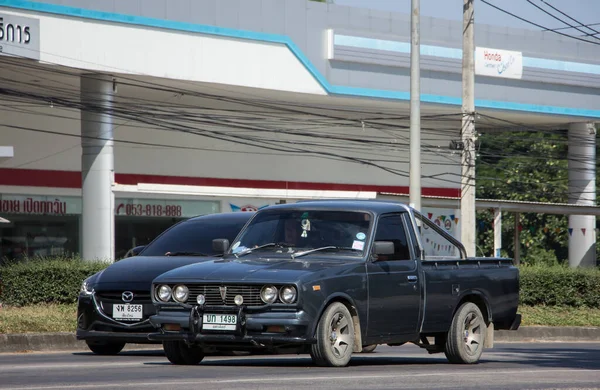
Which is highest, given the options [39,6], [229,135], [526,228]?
[39,6]

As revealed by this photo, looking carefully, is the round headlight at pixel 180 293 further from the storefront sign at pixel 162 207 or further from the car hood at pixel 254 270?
the storefront sign at pixel 162 207

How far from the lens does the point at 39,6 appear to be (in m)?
29.8

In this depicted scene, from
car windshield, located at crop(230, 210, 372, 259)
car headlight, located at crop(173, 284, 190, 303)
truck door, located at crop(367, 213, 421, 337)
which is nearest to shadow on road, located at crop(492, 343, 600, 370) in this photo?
truck door, located at crop(367, 213, 421, 337)

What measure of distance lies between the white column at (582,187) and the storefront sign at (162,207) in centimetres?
1358

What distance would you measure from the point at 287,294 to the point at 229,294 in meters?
0.56

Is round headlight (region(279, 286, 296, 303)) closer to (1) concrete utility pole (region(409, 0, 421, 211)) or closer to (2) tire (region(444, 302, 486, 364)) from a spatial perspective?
(2) tire (region(444, 302, 486, 364))

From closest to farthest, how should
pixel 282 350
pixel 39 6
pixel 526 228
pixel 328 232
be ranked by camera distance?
pixel 282 350
pixel 328 232
pixel 39 6
pixel 526 228

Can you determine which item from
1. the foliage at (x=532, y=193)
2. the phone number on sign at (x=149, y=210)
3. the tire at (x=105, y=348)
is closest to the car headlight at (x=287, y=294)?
the tire at (x=105, y=348)

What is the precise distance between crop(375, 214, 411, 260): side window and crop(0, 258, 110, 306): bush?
9535mm

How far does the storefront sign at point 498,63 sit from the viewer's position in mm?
39625

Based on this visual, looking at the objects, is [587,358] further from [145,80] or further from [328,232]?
[145,80]

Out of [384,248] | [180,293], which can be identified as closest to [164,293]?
[180,293]

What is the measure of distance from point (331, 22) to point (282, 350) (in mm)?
26751

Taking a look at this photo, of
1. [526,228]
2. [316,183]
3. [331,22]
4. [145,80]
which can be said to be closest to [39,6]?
[145,80]
